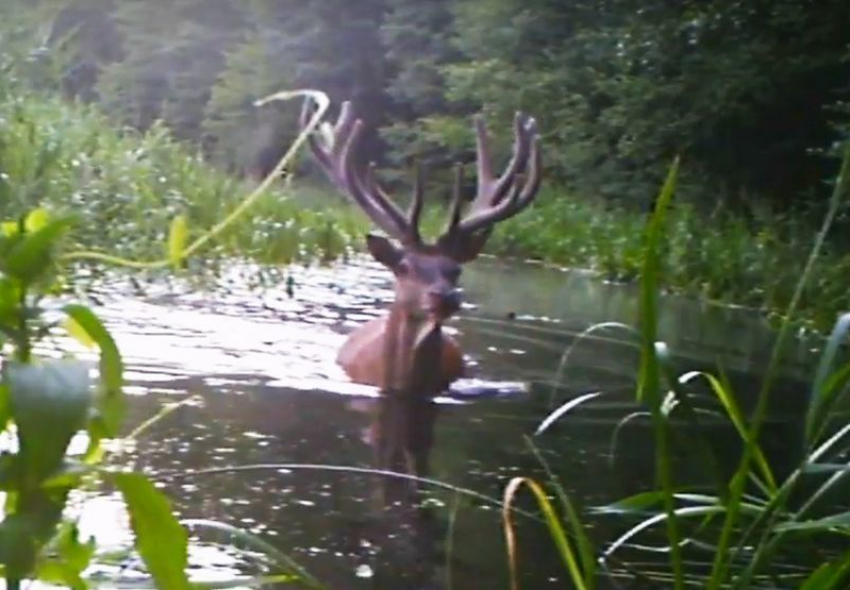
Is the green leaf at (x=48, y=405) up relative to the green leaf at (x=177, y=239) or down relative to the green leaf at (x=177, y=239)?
down

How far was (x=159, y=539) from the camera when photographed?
0.78m

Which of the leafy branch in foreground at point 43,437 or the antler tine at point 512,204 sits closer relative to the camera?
the leafy branch in foreground at point 43,437

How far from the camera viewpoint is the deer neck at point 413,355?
391 centimetres

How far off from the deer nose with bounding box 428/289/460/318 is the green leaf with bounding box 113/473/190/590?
3.03 metres

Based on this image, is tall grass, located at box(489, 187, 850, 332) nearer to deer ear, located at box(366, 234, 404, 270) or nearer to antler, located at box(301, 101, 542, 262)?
antler, located at box(301, 101, 542, 262)

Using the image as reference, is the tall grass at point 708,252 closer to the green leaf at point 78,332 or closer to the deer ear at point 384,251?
the deer ear at point 384,251

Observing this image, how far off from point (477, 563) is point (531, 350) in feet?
10.1

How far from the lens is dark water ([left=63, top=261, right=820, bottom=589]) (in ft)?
6.14

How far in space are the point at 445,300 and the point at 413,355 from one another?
20 cm

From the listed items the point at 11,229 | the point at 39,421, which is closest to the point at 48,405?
the point at 39,421

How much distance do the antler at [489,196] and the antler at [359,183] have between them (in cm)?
10

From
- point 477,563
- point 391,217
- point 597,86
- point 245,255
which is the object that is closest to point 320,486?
point 477,563

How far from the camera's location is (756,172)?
12.1 meters

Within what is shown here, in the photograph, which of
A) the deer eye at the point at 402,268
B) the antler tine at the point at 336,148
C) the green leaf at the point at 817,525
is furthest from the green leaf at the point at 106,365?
the antler tine at the point at 336,148
